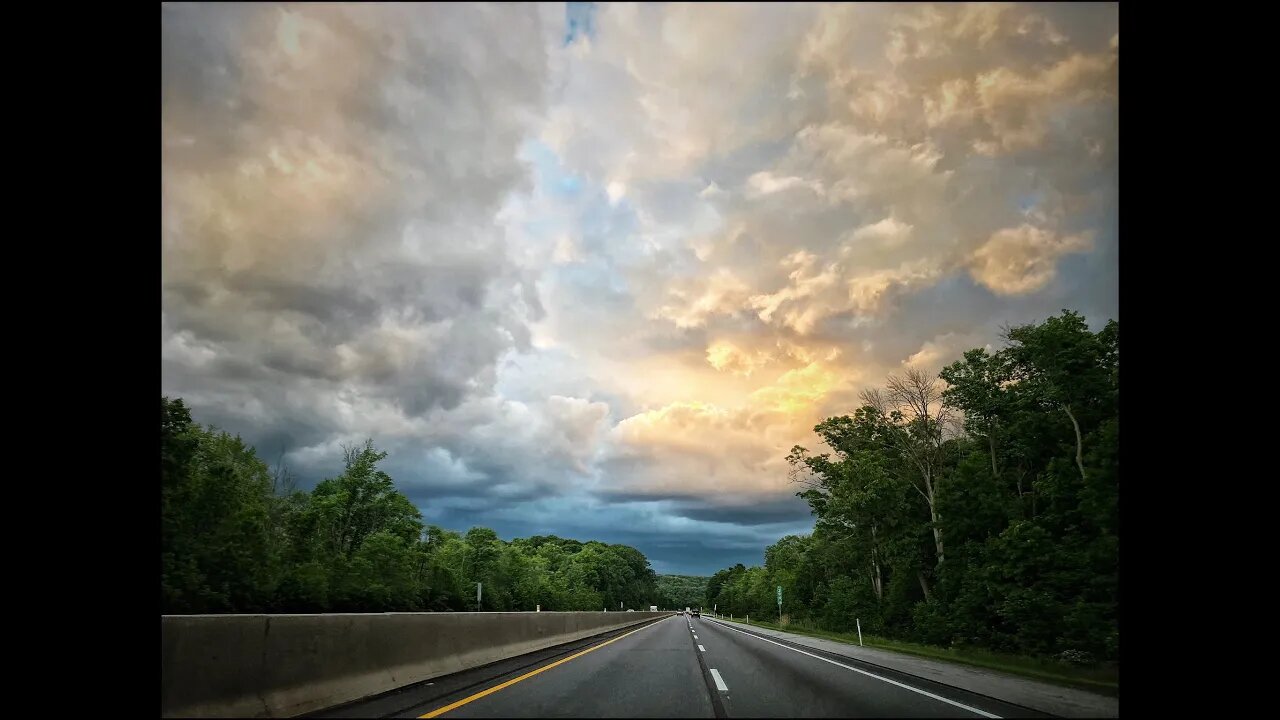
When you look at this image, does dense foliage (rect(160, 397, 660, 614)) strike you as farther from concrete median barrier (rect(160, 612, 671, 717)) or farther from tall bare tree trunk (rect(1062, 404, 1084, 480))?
tall bare tree trunk (rect(1062, 404, 1084, 480))

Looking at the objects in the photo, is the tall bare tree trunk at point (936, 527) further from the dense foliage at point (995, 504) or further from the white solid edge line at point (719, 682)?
the white solid edge line at point (719, 682)

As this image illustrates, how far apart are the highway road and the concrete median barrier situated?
353mm

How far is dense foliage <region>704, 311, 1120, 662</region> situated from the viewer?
19047 millimetres

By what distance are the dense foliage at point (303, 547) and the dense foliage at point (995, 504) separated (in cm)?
2284

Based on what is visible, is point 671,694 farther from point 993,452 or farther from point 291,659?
point 993,452

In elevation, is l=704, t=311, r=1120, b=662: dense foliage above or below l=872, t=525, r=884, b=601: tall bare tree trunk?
above

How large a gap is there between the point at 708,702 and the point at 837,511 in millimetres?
36550

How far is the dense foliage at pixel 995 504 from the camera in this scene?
750 inches

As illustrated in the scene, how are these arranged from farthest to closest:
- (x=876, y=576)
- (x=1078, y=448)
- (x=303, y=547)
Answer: (x=876, y=576) → (x=303, y=547) → (x=1078, y=448)

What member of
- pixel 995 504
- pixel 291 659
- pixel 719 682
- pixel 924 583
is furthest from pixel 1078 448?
pixel 291 659

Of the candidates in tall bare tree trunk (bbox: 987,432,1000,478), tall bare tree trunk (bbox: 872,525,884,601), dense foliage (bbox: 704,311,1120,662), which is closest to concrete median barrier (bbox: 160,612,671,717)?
dense foliage (bbox: 704,311,1120,662)

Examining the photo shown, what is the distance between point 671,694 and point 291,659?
4.87m

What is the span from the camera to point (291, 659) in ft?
22.6
